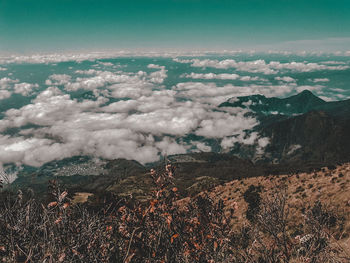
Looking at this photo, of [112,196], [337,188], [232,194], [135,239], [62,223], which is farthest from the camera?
[232,194]

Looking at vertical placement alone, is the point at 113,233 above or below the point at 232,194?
above

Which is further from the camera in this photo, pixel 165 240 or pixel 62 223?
pixel 165 240

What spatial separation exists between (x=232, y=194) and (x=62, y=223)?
4440 cm

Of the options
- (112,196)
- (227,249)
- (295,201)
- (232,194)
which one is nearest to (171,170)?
(227,249)

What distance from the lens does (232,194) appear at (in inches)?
1799

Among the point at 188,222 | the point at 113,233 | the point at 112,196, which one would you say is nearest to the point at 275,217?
the point at 188,222

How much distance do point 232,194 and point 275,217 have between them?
41.0 meters

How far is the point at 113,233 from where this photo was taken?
716 centimetres

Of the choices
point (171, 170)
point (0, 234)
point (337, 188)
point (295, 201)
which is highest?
point (171, 170)

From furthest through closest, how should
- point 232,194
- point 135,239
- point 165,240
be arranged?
point 232,194 → point 165,240 → point 135,239

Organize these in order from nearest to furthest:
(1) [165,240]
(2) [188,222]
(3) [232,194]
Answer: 1. (1) [165,240]
2. (2) [188,222]
3. (3) [232,194]

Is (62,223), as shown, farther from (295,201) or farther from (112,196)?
(295,201)

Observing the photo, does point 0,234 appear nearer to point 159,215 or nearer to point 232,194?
point 159,215

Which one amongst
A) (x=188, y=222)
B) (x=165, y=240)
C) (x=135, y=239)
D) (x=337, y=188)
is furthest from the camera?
(x=337, y=188)
